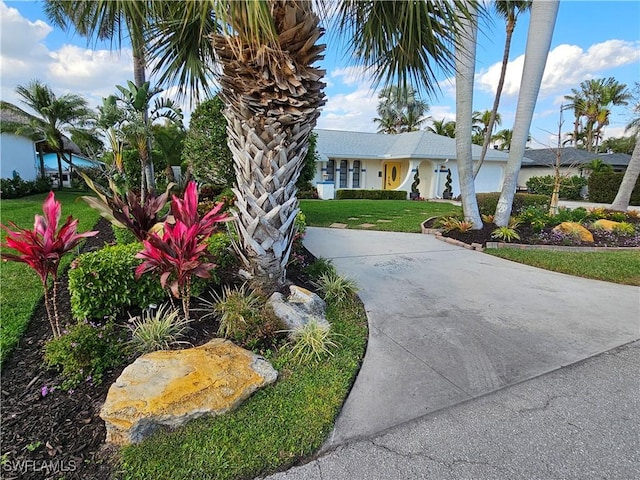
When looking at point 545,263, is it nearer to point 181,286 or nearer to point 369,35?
point 369,35

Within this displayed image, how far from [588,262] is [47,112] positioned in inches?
980

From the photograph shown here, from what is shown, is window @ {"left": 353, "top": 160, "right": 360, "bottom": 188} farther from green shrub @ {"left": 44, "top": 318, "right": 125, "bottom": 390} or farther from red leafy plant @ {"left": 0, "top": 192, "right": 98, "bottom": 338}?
green shrub @ {"left": 44, "top": 318, "right": 125, "bottom": 390}

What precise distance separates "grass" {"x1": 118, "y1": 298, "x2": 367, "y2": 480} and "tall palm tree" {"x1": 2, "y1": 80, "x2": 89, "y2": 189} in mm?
21204

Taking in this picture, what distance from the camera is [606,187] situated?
21.3 m

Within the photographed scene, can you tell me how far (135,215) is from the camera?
390 centimetres

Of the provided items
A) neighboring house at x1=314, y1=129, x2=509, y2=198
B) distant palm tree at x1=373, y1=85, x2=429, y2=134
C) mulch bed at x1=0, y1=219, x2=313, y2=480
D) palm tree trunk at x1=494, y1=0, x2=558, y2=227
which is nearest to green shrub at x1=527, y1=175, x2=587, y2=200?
neighboring house at x1=314, y1=129, x2=509, y2=198

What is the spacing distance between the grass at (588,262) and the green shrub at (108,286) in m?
6.66

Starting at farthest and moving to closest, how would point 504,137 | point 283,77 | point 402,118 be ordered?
point 504,137 < point 402,118 < point 283,77

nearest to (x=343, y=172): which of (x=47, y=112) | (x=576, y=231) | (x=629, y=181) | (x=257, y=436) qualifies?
(x=629, y=181)

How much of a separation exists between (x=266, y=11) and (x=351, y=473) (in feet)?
9.81

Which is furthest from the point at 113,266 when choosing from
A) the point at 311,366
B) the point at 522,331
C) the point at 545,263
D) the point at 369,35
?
the point at 545,263

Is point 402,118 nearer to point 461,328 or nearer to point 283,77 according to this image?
point 283,77

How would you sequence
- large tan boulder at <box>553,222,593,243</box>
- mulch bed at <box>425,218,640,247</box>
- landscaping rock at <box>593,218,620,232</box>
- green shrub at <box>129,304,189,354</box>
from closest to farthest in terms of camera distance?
green shrub at <box>129,304,189,354</box>
mulch bed at <box>425,218,640,247</box>
large tan boulder at <box>553,222,593,243</box>
landscaping rock at <box>593,218,620,232</box>

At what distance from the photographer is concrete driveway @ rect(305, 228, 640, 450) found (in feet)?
8.87
